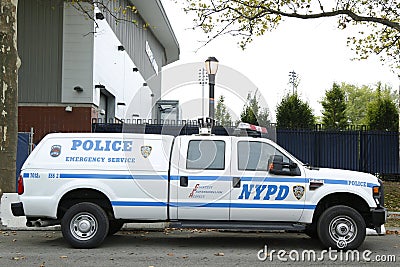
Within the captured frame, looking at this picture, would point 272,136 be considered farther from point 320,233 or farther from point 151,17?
point 151,17

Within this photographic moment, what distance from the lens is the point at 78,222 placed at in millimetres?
10938

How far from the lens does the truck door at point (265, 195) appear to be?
428 inches

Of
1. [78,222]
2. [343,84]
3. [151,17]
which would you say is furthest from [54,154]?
[343,84]

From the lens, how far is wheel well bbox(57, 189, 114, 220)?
11125 mm

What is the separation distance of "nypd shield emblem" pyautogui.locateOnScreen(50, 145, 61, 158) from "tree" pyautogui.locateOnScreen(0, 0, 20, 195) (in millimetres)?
4485

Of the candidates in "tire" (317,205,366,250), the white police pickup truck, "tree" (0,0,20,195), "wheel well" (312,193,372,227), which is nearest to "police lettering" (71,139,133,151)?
the white police pickup truck

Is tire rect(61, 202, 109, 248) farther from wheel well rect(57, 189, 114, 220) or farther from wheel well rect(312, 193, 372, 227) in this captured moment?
wheel well rect(312, 193, 372, 227)

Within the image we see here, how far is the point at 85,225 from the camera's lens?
10922mm

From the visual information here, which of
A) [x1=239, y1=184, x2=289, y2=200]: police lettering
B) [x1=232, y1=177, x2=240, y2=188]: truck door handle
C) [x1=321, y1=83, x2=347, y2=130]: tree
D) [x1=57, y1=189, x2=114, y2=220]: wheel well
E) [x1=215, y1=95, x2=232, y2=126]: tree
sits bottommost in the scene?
[x1=57, y1=189, x2=114, y2=220]: wheel well

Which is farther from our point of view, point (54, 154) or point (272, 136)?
point (272, 136)

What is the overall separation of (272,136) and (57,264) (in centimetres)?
1425

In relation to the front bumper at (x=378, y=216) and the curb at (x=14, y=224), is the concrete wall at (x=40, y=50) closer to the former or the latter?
the curb at (x=14, y=224)

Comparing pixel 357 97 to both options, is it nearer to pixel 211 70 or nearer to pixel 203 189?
pixel 211 70

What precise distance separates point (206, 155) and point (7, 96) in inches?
260
